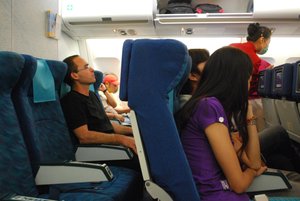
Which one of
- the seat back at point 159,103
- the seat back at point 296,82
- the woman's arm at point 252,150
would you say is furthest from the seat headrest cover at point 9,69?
the seat back at point 296,82

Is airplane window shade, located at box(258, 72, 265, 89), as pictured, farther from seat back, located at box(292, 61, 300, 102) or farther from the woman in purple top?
the woman in purple top

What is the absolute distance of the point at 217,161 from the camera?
129 cm

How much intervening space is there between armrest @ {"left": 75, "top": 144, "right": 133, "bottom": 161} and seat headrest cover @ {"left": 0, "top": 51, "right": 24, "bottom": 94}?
744 millimetres

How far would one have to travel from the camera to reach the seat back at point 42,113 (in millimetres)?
1609

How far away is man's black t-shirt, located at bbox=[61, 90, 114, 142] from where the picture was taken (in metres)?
2.22

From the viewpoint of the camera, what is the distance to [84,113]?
2.30m

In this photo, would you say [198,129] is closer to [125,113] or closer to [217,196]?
[217,196]

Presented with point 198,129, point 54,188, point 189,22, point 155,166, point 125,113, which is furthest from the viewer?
A: point 125,113

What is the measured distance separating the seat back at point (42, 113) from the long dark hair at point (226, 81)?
33.1 inches

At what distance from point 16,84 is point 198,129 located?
38.9 inches

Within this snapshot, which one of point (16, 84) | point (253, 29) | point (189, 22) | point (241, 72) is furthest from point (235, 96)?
point (189, 22)

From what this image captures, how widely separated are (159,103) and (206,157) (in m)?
0.37

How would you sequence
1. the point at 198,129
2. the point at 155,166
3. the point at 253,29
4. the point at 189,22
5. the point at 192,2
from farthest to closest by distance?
the point at 192,2, the point at 189,22, the point at 253,29, the point at 198,129, the point at 155,166

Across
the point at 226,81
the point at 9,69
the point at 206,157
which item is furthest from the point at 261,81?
the point at 9,69
